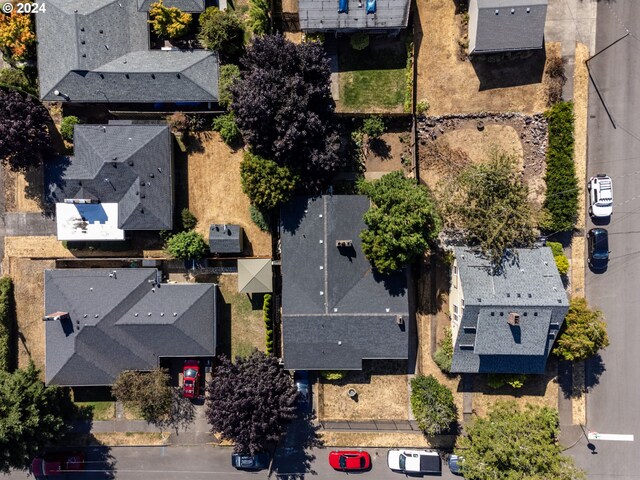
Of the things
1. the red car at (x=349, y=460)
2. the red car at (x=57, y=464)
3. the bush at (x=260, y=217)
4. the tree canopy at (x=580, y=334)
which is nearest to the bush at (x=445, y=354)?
the tree canopy at (x=580, y=334)

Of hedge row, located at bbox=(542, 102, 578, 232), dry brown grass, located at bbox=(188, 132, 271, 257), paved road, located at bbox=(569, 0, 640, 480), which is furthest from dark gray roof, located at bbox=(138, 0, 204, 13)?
paved road, located at bbox=(569, 0, 640, 480)

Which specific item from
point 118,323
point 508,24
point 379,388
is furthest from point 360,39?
point 118,323

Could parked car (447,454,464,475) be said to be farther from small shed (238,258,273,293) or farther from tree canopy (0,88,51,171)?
tree canopy (0,88,51,171)

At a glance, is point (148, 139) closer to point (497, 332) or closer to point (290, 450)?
point (290, 450)

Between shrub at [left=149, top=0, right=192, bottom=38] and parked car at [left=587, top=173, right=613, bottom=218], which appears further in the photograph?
parked car at [left=587, top=173, right=613, bottom=218]

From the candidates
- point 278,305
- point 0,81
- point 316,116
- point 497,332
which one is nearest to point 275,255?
point 278,305

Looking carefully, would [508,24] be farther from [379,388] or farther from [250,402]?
[250,402]
